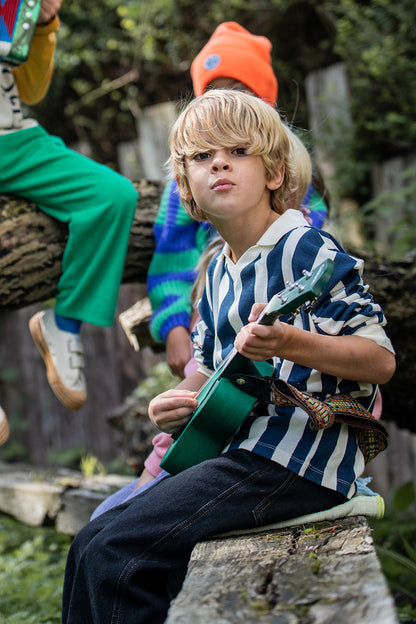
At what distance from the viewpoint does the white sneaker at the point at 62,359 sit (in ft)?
8.73

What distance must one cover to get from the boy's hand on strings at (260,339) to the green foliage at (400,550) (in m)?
1.53

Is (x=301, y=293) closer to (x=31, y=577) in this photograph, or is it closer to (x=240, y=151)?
(x=240, y=151)

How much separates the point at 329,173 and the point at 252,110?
352 centimetres

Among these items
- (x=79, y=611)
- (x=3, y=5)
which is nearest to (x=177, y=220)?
(x=3, y=5)

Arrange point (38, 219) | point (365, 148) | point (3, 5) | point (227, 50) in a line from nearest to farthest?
point (3, 5)
point (38, 219)
point (227, 50)
point (365, 148)

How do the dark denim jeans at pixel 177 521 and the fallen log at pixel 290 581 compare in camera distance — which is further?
the dark denim jeans at pixel 177 521

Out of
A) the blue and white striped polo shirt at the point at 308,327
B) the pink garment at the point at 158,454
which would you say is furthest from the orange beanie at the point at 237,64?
the pink garment at the point at 158,454

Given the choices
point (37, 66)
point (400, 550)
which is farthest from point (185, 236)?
point (400, 550)

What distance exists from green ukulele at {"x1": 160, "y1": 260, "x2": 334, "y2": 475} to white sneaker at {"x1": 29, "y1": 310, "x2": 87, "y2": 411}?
968 millimetres

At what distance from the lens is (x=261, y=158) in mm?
1824

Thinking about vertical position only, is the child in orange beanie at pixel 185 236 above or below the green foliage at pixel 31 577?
above

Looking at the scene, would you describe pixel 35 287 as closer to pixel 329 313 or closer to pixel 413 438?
pixel 329 313

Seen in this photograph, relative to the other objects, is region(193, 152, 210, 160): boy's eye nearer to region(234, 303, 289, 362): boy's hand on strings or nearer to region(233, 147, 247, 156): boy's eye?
region(233, 147, 247, 156): boy's eye

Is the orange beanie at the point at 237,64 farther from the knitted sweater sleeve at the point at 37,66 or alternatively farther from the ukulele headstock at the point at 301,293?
the ukulele headstock at the point at 301,293
